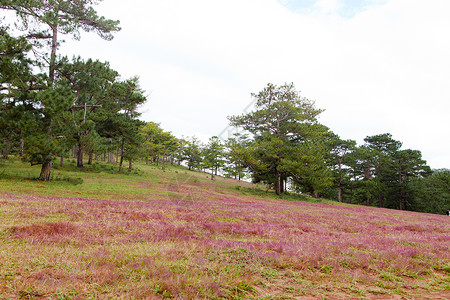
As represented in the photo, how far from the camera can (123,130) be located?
33500mm

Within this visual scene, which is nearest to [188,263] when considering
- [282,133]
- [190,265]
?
[190,265]

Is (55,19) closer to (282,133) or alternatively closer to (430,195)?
(282,133)

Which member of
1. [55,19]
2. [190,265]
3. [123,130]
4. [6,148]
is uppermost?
[55,19]

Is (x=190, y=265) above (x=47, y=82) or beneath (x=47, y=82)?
beneath

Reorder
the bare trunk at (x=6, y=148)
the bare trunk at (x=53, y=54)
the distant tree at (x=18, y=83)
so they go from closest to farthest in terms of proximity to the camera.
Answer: the distant tree at (x=18, y=83) < the bare trunk at (x=6, y=148) < the bare trunk at (x=53, y=54)

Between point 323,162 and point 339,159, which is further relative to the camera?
point 339,159

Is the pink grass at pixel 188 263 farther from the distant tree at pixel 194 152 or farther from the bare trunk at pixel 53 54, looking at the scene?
the distant tree at pixel 194 152

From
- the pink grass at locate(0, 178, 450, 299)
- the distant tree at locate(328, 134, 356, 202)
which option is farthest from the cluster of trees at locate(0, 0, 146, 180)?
the distant tree at locate(328, 134, 356, 202)

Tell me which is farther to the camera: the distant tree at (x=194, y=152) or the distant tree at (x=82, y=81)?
the distant tree at (x=194, y=152)

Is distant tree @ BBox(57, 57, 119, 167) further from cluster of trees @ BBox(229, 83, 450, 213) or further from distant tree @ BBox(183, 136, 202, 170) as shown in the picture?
distant tree @ BBox(183, 136, 202, 170)

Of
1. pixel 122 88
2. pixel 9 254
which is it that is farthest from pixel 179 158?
pixel 9 254

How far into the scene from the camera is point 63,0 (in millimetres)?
18438

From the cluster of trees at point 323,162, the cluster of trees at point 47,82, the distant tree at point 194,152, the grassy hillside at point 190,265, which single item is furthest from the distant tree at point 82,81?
the distant tree at point 194,152

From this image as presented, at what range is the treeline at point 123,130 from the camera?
1650cm
